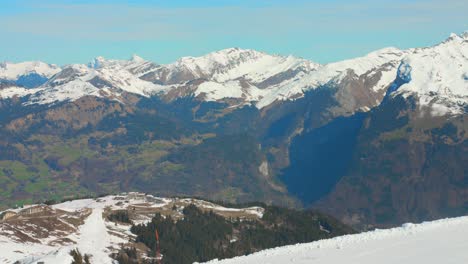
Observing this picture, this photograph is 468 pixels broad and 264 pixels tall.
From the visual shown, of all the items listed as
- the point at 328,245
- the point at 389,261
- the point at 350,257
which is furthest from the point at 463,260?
the point at 328,245

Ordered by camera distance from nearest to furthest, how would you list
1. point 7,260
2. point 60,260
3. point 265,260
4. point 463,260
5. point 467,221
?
point 463,260, point 265,260, point 467,221, point 60,260, point 7,260

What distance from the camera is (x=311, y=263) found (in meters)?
63.3

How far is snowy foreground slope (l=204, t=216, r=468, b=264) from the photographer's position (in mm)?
61562

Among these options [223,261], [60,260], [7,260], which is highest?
[223,261]

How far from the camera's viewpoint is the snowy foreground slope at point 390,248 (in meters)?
61.6

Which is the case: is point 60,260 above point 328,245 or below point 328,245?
below

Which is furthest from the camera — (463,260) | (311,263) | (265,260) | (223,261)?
(223,261)

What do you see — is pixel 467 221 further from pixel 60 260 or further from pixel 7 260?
pixel 7 260

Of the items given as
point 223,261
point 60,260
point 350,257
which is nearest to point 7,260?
point 60,260

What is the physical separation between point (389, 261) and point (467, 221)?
21.1 meters

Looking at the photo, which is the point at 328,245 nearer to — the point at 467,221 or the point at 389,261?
the point at 389,261

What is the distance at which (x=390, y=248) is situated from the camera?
66.4 metres

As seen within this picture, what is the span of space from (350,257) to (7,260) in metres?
156

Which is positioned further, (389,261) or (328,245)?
(328,245)
